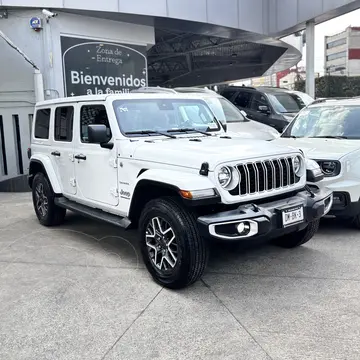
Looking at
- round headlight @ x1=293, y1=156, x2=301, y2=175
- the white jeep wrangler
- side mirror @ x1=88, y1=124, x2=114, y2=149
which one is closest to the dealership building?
the white jeep wrangler

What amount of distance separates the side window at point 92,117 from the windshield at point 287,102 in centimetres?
825

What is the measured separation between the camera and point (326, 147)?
5953 millimetres

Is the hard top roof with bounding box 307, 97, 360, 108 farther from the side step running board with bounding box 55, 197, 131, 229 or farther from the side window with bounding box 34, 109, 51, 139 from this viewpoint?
the side window with bounding box 34, 109, 51, 139

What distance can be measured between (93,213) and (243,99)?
937cm

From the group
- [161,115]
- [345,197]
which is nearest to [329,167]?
[345,197]

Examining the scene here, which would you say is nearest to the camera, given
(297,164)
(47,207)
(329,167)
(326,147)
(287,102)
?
(297,164)

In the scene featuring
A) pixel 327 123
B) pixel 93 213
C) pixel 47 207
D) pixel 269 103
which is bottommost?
pixel 47 207

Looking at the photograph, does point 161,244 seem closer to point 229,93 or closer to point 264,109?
point 264,109

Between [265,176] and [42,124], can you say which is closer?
[265,176]

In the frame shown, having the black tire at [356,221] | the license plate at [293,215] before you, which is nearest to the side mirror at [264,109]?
the black tire at [356,221]

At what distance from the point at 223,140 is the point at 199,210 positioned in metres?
1.15

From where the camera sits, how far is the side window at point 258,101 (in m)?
12.8

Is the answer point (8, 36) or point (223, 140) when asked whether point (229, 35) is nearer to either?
point (8, 36)

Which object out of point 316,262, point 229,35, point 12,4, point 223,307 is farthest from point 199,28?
point 223,307
